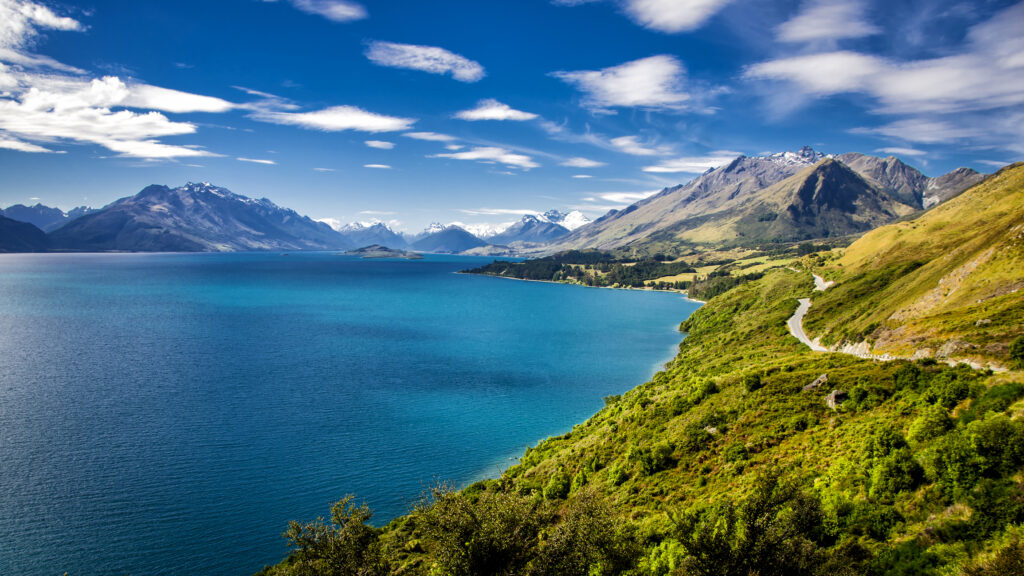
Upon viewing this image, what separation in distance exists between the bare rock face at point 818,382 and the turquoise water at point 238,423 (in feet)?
121

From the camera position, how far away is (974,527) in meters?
23.7

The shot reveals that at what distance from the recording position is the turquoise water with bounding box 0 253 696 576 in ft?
152

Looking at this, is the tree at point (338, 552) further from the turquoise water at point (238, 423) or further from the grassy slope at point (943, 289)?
the grassy slope at point (943, 289)

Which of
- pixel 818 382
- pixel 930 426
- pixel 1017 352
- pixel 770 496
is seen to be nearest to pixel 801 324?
pixel 818 382

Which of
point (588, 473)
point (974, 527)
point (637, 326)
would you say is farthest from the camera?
point (637, 326)

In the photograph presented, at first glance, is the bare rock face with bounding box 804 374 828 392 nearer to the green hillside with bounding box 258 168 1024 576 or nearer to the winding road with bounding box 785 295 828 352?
the green hillside with bounding box 258 168 1024 576

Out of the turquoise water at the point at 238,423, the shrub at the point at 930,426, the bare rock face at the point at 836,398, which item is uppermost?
the shrub at the point at 930,426

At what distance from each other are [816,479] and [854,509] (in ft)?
18.7

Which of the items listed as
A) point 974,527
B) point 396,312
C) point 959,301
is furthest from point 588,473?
point 396,312

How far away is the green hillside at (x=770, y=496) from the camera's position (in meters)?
24.4

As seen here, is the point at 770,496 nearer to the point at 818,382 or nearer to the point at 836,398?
the point at 836,398

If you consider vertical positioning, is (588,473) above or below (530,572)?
below

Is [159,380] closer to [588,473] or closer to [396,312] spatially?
[588,473]

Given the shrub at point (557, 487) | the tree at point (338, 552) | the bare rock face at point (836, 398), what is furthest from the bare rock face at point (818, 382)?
the tree at point (338, 552)
